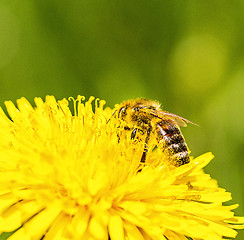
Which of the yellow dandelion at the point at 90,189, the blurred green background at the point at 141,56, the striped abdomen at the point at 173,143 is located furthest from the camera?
the blurred green background at the point at 141,56

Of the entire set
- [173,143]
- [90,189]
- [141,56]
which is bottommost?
[90,189]

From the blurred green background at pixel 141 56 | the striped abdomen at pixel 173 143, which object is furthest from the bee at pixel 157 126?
the blurred green background at pixel 141 56

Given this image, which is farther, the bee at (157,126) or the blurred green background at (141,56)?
the blurred green background at (141,56)

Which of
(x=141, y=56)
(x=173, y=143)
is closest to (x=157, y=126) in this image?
Answer: (x=173, y=143)

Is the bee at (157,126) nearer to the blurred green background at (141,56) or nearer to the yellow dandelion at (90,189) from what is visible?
the yellow dandelion at (90,189)

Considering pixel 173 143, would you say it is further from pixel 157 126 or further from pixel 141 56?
pixel 141 56

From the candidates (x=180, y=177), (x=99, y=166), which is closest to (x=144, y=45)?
(x=180, y=177)

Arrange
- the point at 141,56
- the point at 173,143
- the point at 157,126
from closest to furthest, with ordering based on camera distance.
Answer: the point at 173,143, the point at 157,126, the point at 141,56
